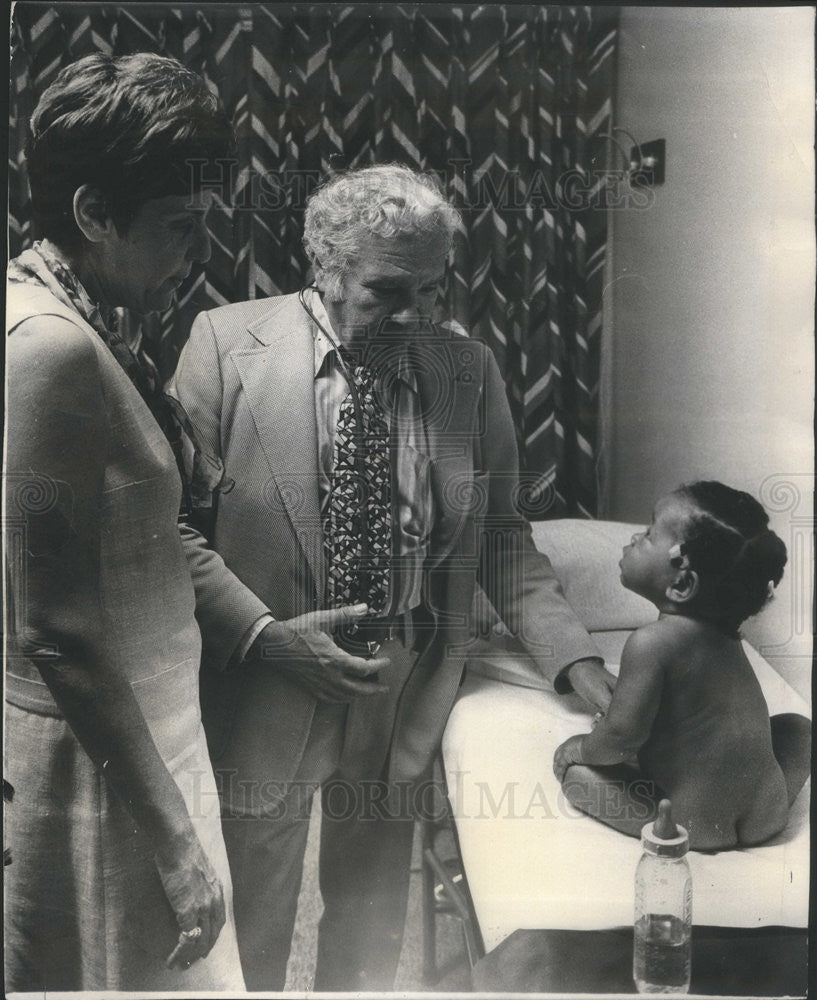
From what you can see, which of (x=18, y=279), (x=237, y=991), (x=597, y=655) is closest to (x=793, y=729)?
(x=597, y=655)

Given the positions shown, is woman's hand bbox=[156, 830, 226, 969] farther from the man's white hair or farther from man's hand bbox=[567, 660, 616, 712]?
the man's white hair

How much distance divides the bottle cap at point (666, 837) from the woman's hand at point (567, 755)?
17 cm

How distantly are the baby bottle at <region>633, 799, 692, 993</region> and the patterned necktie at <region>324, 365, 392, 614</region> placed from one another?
685 mm

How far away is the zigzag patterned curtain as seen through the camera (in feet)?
5.78

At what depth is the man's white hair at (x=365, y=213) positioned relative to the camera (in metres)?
1.74

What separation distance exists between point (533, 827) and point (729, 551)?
0.61 m

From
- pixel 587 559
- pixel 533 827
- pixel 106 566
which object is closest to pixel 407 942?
A: pixel 533 827

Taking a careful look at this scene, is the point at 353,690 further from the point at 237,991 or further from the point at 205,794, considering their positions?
the point at 237,991

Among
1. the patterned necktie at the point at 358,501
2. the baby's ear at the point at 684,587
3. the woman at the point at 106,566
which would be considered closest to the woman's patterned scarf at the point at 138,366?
the woman at the point at 106,566

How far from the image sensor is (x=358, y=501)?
1778 millimetres

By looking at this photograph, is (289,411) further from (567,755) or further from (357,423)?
(567,755)

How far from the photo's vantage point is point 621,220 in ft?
5.86

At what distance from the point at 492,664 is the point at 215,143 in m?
1.04

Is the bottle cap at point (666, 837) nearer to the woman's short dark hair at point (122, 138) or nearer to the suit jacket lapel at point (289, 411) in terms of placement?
the suit jacket lapel at point (289, 411)
